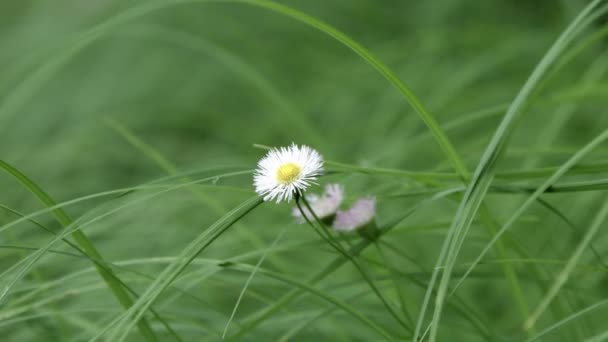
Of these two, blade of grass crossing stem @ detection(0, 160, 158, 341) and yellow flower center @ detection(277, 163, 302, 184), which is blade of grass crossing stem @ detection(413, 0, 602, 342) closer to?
yellow flower center @ detection(277, 163, 302, 184)

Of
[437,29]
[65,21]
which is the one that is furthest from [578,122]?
[65,21]

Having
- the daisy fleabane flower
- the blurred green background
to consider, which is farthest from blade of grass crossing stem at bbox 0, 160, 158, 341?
the daisy fleabane flower

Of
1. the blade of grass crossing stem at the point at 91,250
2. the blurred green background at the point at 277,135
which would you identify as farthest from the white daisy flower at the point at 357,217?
the blade of grass crossing stem at the point at 91,250

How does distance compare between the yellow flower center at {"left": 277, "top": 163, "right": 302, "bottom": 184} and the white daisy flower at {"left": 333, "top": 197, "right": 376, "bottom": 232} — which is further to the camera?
the white daisy flower at {"left": 333, "top": 197, "right": 376, "bottom": 232}

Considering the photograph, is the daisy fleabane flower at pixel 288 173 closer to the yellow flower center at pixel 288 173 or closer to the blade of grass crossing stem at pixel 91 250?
the yellow flower center at pixel 288 173

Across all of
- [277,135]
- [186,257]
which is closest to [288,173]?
[186,257]

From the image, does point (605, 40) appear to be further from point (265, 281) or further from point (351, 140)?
point (265, 281)

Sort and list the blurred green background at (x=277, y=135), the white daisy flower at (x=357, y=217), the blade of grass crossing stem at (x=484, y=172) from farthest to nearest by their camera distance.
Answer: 1. the blurred green background at (x=277, y=135)
2. the white daisy flower at (x=357, y=217)
3. the blade of grass crossing stem at (x=484, y=172)

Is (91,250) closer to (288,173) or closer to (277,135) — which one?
(288,173)
